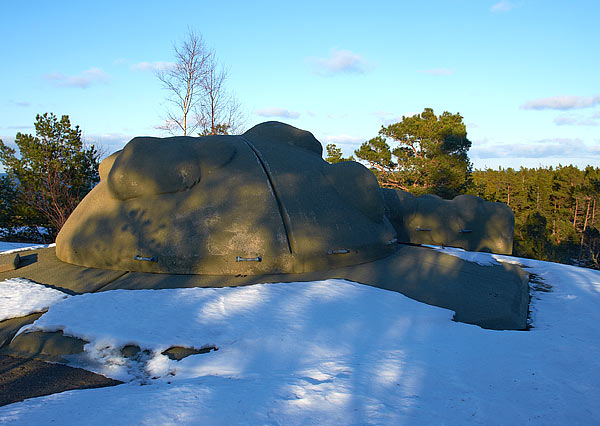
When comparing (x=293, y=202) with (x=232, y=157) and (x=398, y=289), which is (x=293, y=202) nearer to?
(x=232, y=157)

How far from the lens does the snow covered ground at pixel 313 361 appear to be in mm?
2730

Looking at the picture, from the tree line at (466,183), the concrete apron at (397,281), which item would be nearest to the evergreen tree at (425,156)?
the tree line at (466,183)

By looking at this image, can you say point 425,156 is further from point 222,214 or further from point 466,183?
point 222,214

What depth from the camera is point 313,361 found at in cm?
355

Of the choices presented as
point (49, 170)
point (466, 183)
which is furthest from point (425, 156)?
point (49, 170)

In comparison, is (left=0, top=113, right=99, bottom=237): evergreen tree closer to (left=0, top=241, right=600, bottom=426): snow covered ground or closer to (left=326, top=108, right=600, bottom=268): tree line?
(left=0, top=241, right=600, bottom=426): snow covered ground

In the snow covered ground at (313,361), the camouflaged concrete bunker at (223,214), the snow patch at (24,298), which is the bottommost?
the snow covered ground at (313,361)

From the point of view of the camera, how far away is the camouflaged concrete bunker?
5.63 m

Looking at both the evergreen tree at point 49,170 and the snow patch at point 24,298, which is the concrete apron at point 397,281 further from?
the evergreen tree at point 49,170

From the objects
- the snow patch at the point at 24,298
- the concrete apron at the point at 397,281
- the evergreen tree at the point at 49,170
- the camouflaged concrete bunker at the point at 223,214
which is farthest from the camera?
the evergreen tree at the point at 49,170

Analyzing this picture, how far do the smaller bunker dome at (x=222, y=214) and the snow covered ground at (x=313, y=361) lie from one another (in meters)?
0.71

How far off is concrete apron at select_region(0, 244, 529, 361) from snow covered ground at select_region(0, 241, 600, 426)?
336mm

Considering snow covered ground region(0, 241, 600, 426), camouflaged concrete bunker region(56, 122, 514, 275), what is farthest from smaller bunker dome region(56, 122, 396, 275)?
snow covered ground region(0, 241, 600, 426)

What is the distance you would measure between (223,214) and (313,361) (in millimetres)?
2939
